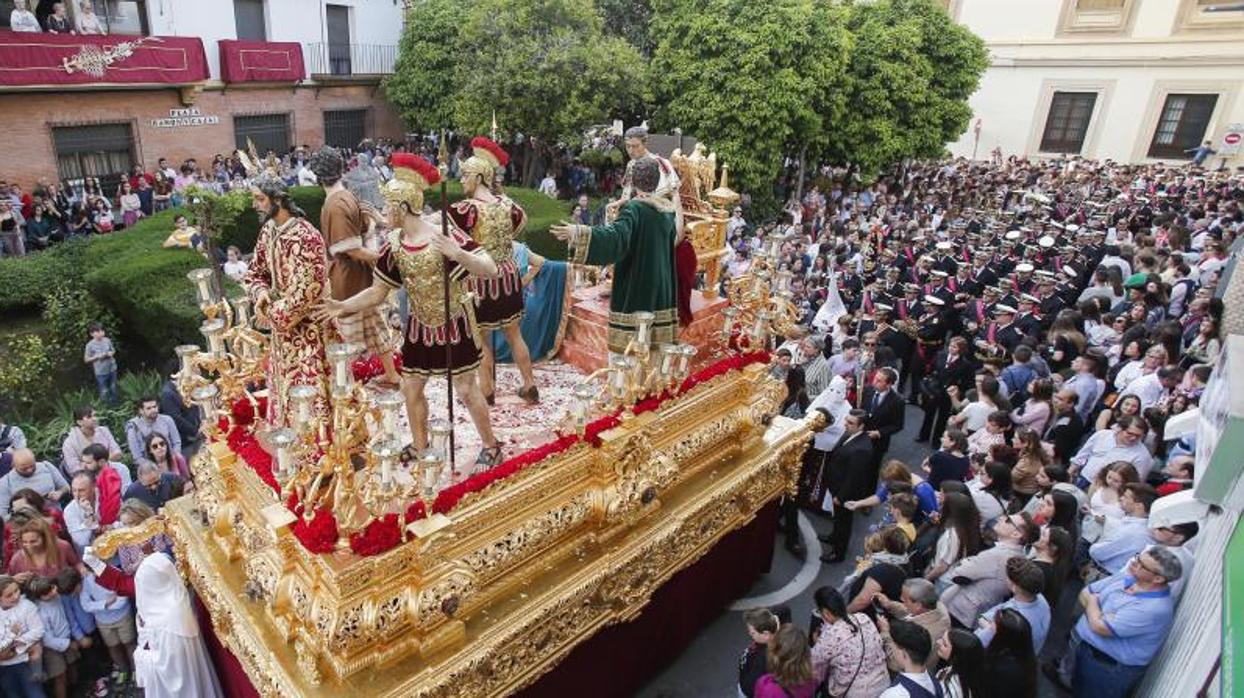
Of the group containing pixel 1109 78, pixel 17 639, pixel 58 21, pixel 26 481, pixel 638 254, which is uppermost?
pixel 1109 78

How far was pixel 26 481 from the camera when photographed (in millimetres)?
6613

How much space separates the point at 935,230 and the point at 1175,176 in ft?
54.7

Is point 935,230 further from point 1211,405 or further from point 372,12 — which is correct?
point 372,12

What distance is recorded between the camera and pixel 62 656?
5598 millimetres

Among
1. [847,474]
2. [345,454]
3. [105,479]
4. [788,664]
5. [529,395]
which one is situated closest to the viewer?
[345,454]

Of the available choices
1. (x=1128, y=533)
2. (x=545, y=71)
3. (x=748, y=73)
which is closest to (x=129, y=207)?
(x=545, y=71)

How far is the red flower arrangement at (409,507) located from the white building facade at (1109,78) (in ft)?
112

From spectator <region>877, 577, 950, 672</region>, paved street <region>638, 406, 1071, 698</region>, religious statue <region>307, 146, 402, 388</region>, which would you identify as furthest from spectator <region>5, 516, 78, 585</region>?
spectator <region>877, 577, 950, 672</region>

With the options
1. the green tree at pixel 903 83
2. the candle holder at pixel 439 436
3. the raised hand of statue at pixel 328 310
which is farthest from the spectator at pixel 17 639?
the green tree at pixel 903 83

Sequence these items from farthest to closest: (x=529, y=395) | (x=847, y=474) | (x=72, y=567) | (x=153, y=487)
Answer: (x=847, y=474), (x=153, y=487), (x=529, y=395), (x=72, y=567)

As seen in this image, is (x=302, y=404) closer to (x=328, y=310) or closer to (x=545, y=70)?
(x=328, y=310)

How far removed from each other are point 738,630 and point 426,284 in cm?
427

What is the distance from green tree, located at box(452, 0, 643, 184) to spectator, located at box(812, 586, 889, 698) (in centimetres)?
1637

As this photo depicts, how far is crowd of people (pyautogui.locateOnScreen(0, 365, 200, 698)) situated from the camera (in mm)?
5301
